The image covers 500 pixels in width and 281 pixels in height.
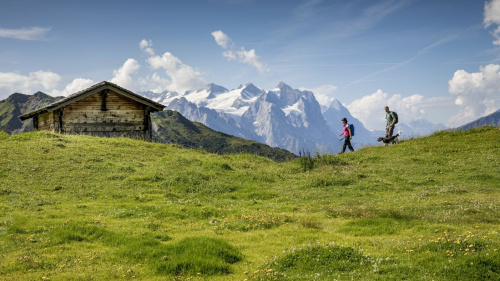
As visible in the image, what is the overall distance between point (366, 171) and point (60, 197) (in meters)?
20.1

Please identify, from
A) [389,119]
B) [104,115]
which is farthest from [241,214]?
[104,115]

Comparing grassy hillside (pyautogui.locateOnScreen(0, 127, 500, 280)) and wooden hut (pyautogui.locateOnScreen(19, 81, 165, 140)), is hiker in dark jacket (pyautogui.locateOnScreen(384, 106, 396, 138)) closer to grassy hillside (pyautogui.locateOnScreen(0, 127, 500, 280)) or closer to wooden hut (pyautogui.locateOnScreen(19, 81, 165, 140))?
grassy hillside (pyautogui.locateOnScreen(0, 127, 500, 280))

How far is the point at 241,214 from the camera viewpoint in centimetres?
1620

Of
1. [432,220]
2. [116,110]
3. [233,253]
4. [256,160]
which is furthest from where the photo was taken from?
[116,110]

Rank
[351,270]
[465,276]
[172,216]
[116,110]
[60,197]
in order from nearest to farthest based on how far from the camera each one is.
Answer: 1. [465,276]
2. [351,270]
3. [172,216]
4. [60,197]
5. [116,110]

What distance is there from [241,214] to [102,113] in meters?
26.1

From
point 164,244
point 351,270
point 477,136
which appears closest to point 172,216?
point 164,244

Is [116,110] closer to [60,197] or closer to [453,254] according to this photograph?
[60,197]

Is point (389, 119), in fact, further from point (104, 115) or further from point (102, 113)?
point (102, 113)

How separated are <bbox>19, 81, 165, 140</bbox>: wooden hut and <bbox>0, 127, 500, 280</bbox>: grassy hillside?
549 centimetres

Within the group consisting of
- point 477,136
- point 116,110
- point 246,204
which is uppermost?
point 116,110

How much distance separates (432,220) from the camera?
45.1 ft

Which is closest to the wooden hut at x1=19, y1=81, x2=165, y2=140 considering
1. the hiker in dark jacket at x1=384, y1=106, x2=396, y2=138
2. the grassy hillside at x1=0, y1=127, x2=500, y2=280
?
the grassy hillside at x1=0, y1=127, x2=500, y2=280

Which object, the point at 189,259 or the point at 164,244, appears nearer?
the point at 189,259
